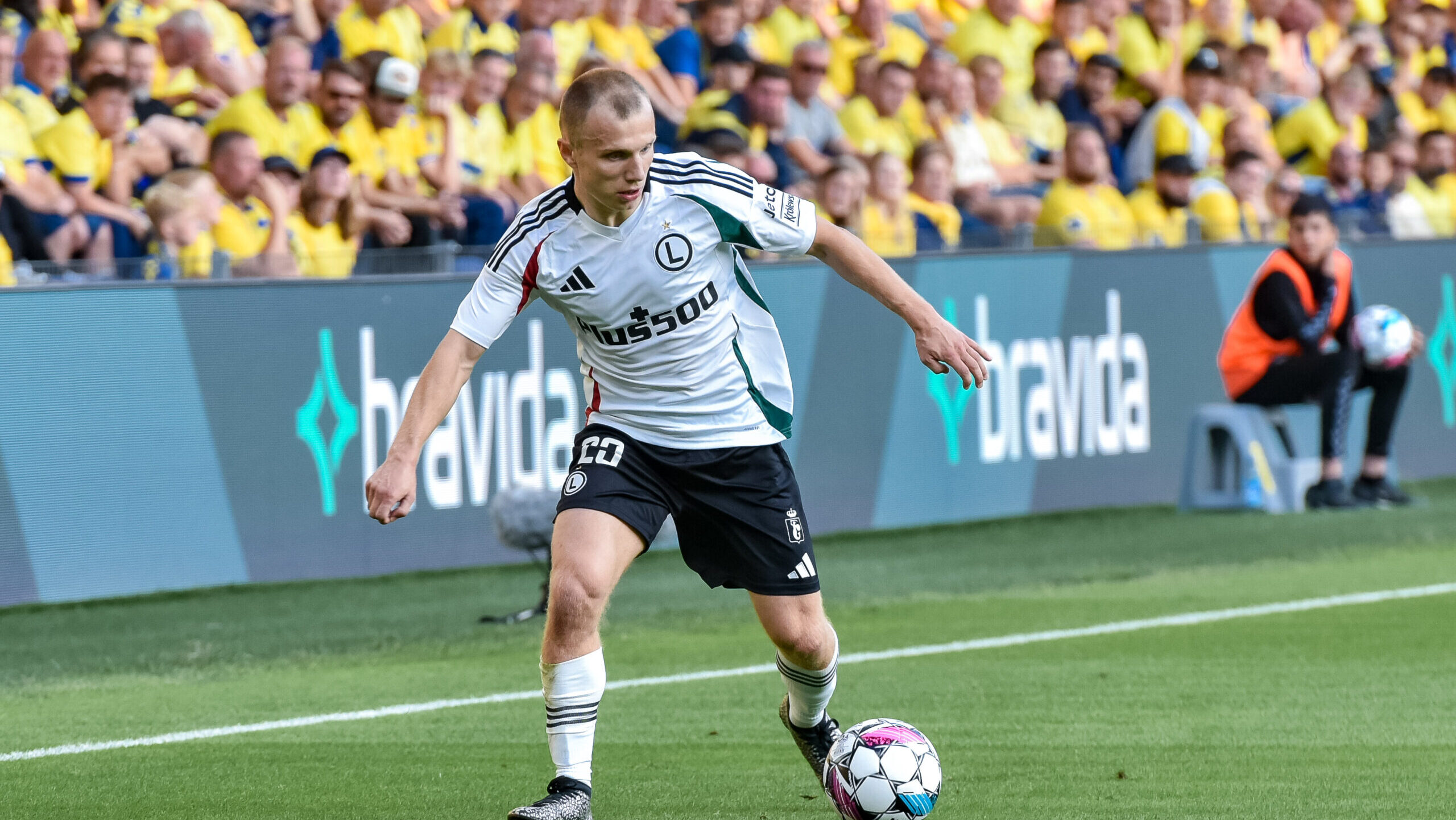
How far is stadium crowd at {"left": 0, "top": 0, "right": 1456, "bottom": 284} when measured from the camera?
11305 mm

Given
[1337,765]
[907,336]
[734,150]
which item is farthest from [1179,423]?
[1337,765]

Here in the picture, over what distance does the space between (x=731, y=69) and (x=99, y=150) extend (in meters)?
5.03

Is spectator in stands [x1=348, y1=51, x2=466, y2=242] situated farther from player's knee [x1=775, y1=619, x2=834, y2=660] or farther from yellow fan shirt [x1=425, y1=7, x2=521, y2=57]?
player's knee [x1=775, y1=619, x2=834, y2=660]

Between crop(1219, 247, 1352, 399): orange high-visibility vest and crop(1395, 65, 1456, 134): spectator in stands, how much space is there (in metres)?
6.80

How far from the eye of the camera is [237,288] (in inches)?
408

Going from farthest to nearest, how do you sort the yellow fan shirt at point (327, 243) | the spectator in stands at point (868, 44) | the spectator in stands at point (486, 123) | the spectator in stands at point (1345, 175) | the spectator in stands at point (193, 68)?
the spectator in stands at point (1345, 175) < the spectator in stands at point (868, 44) < the spectator in stands at point (486, 123) < the spectator in stands at point (193, 68) < the yellow fan shirt at point (327, 243)

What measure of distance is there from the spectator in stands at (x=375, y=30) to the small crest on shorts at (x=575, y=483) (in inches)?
A: 325

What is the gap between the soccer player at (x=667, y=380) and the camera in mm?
5293

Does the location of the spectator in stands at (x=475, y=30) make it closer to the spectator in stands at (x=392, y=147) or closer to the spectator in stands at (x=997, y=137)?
the spectator in stands at (x=392, y=147)

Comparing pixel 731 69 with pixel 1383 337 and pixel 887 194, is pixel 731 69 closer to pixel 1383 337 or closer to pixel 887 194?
pixel 887 194

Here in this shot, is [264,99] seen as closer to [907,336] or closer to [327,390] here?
[327,390]

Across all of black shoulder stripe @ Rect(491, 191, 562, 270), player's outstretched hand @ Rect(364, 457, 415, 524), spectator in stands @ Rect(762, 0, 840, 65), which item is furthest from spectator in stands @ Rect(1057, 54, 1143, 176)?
player's outstretched hand @ Rect(364, 457, 415, 524)

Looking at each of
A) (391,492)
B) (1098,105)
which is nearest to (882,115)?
(1098,105)

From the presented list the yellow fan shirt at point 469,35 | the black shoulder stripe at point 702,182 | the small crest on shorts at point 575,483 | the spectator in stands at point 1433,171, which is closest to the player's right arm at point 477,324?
the black shoulder stripe at point 702,182
